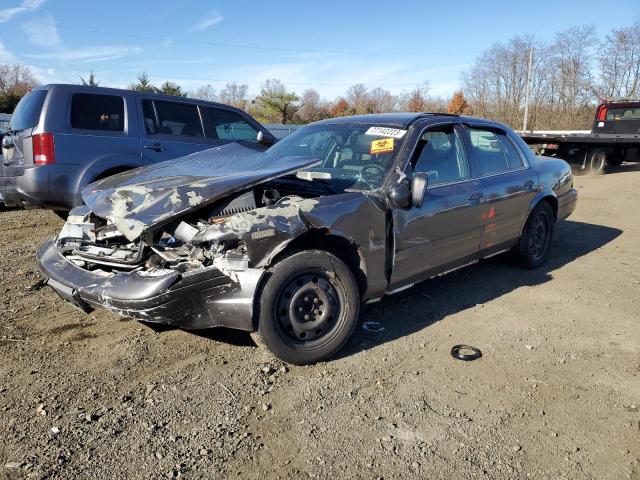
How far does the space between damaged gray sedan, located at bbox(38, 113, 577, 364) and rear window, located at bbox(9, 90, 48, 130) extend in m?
2.73

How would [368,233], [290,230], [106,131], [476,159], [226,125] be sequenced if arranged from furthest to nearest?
[226,125], [106,131], [476,159], [368,233], [290,230]

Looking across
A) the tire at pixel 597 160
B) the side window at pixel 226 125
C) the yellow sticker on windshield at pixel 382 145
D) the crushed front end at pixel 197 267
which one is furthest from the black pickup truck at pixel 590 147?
the crushed front end at pixel 197 267

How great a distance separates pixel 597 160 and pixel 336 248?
13.9m

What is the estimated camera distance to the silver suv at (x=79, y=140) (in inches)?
227

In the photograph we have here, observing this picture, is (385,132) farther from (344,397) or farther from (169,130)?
(169,130)

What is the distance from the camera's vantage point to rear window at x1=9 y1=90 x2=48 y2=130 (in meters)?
5.95

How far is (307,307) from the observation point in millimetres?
3230

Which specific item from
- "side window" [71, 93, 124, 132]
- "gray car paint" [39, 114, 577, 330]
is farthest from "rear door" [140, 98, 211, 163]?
"gray car paint" [39, 114, 577, 330]

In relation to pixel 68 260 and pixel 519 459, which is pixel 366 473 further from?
pixel 68 260

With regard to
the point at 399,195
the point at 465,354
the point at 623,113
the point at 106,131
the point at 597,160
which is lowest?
the point at 465,354

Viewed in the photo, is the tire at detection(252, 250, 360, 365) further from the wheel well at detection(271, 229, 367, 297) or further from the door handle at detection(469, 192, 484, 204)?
the door handle at detection(469, 192, 484, 204)

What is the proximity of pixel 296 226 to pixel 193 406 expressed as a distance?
3.91ft

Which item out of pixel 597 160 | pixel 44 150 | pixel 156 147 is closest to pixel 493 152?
pixel 156 147

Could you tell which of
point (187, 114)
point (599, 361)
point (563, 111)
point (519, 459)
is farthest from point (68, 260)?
point (563, 111)
